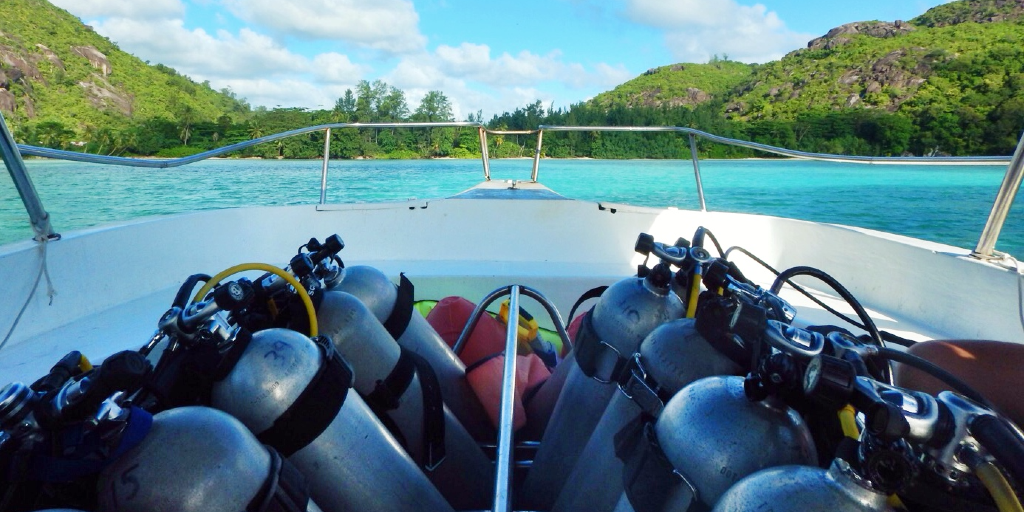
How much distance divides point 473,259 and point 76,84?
42727 millimetres

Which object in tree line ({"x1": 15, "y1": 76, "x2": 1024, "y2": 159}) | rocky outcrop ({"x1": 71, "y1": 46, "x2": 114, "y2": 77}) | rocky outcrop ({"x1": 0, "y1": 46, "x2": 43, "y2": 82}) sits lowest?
tree line ({"x1": 15, "y1": 76, "x2": 1024, "y2": 159})

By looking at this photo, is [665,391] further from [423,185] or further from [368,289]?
[423,185]

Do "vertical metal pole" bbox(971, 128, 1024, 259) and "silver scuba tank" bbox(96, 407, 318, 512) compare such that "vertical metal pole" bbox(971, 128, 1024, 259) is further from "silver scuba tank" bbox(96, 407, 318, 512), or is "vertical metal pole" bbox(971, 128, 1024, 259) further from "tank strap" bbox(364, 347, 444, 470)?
"silver scuba tank" bbox(96, 407, 318, 512)

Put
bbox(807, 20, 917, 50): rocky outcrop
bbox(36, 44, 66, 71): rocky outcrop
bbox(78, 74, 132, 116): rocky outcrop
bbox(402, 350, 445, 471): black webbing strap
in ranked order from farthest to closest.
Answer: bbox(807, 20, 917, 50): rocky outcrop, bbox(36, 44, 66, 71): rocky outcrop, bbox(78, 74, 132, 116): rocky outcrop, bbox(402, 350, 445, 471): black webbing strap

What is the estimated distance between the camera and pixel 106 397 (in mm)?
548

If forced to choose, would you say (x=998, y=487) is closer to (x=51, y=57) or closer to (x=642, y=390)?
(x=642, y=390)

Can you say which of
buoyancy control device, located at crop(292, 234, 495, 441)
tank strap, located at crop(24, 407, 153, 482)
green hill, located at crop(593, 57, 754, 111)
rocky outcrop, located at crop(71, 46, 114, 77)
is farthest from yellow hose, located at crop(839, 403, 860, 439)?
green hill, located at crop(593, 57, 754, 111)

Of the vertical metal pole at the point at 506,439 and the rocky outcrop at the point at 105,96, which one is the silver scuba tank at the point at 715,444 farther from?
the rocky outcrop at the point at 105,96

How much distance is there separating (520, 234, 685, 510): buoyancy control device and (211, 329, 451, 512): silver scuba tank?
33cm

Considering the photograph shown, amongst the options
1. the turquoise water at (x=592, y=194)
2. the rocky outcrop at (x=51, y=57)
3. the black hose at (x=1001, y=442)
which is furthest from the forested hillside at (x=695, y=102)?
the black hose at (x=1001, y=442)

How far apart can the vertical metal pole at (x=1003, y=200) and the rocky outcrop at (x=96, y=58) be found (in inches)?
1982

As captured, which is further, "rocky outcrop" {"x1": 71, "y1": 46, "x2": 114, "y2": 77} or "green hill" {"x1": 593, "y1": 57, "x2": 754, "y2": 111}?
"green hill" {"x1": 593, "y1": 57, "x2": 754, "y2": 111}

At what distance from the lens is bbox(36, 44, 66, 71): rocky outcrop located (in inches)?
1426

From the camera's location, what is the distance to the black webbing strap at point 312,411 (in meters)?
0.75
